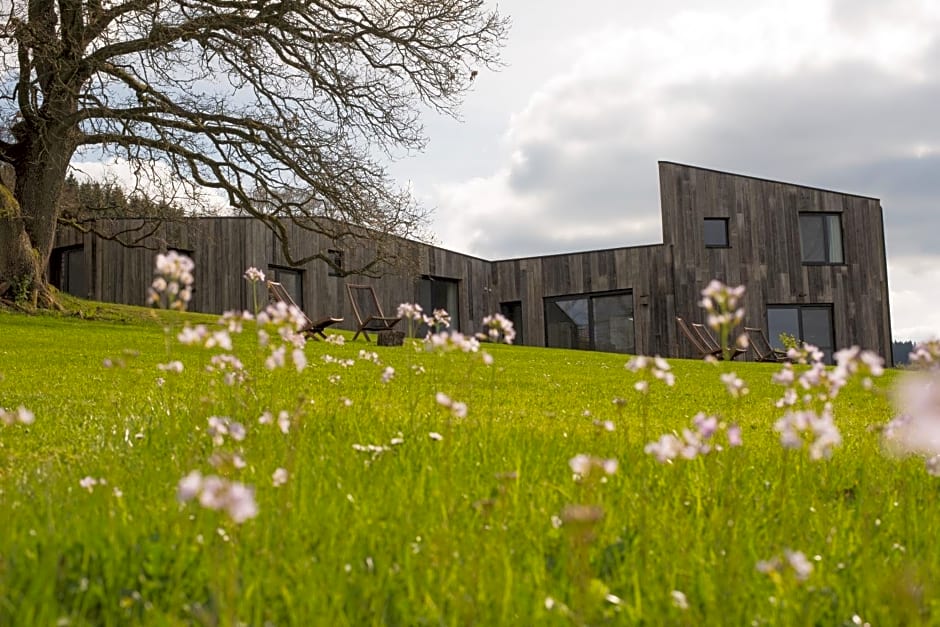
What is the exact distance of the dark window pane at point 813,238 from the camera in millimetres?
28000

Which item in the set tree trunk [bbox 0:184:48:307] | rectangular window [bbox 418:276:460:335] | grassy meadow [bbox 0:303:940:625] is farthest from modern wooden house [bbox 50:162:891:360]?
grassy meadow [bbox 0:303:940:625]

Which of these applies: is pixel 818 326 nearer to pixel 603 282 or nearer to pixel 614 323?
pixel 614 323

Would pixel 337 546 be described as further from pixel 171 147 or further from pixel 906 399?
pixel 171 147

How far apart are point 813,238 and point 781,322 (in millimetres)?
2989

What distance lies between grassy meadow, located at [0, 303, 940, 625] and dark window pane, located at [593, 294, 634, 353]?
77.3ft

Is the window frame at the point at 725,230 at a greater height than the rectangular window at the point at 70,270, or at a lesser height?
greater

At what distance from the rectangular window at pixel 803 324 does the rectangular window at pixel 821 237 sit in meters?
1.59

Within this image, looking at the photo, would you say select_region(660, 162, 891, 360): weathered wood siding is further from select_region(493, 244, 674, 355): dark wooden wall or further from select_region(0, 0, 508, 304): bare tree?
select_region(0, 0, 508, 304): bare tree

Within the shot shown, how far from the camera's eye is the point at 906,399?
68.5 inches

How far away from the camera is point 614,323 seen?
28.7 m

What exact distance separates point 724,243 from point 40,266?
65.2 feet

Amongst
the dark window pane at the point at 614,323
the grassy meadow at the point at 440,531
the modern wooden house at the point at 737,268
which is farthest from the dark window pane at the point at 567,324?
the grassy meadow at the point at 440,531

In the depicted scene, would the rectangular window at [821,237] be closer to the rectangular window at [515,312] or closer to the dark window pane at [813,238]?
the dark window pane at [813,238]

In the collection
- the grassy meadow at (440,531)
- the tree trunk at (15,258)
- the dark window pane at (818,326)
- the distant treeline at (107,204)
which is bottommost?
the grassy meadow at (440,531)
